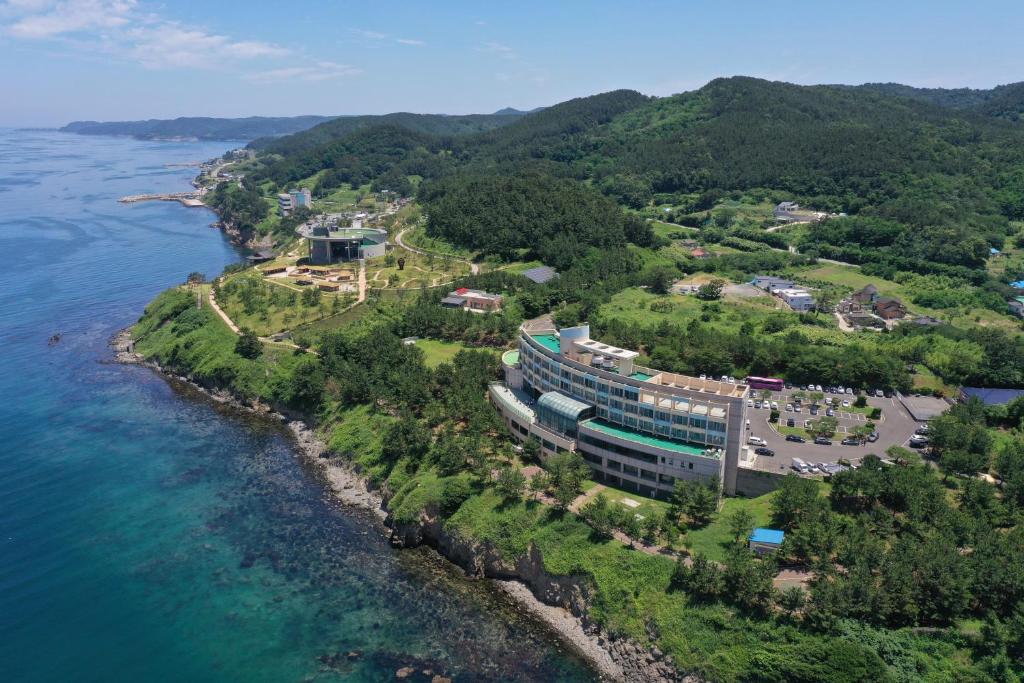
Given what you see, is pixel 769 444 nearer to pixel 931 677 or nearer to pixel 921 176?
pixel 931 677

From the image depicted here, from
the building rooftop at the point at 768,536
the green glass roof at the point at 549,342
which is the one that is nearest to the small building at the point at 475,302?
the green glass roof at the point at 549,342

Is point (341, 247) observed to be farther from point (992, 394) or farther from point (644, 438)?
point (992, 394)

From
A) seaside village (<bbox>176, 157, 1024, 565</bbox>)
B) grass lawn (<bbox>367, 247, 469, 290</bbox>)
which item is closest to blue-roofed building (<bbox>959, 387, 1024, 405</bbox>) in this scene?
seaside village (<bbox>176, 157, 1024, 565</bbox>)

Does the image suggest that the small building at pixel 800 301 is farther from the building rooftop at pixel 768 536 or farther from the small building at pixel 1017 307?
the building rooftop at pixel 768 536

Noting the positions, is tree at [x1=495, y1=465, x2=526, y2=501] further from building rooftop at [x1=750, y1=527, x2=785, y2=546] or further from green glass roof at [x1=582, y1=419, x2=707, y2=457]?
building rooftop at [x1=750, y1=527, x2=785, y2=546]

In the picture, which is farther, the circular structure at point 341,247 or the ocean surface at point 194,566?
the circular structure at point 341,247

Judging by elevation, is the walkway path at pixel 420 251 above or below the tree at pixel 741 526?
above

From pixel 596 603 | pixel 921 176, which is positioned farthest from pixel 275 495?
pixel 921 176
